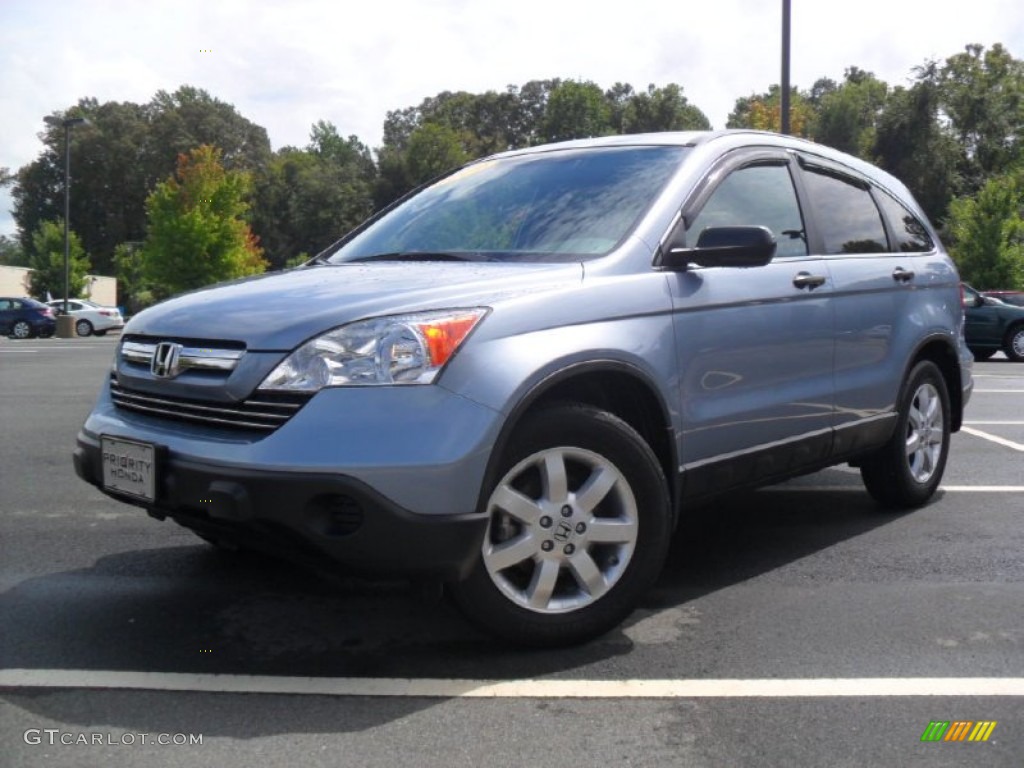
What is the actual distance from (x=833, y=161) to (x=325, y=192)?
89.1 meters

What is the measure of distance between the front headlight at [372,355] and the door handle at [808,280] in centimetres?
188

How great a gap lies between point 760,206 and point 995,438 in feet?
16.6

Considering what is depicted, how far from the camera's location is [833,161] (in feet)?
18.3

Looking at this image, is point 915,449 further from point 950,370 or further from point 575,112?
point 575,112

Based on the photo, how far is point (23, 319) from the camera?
120 ft

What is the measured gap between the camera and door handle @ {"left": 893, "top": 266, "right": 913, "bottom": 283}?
219 inches

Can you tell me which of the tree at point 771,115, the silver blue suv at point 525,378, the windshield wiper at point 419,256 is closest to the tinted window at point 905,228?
the silver blue suv at point 525,378

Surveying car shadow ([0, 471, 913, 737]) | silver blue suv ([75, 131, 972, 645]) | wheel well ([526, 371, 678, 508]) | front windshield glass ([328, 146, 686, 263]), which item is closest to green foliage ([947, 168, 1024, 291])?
silver blue suv ([75, 131, 972, 645])

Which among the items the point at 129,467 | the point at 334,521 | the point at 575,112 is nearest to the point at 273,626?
the point at 129,467

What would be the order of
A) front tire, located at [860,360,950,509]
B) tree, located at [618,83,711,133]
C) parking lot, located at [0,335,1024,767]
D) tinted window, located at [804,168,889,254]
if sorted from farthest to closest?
tree, located at [618,83,711,133], front tire, located at [860,360,950,509], tinted window, located at [804,168,889,254], parking lot, located at [0,335,1024,767]

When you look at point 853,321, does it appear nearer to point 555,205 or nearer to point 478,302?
point 555,205

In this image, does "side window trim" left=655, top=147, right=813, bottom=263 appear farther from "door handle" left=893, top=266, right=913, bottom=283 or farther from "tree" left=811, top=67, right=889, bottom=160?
"tree" left=811, top=67, right=889, bottom=160

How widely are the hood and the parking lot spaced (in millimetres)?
876

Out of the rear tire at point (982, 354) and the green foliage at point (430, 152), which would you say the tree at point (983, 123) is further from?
→ the rear tire at point (982, 354)
